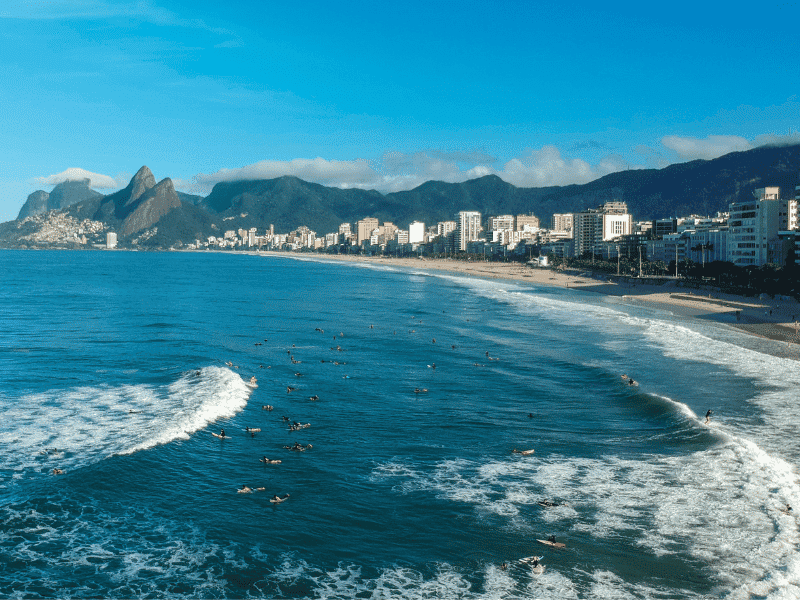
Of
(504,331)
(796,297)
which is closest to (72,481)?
(504,331)

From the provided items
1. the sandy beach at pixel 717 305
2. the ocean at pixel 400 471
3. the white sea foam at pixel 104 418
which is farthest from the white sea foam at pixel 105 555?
the sandy beach at pixel 717 305

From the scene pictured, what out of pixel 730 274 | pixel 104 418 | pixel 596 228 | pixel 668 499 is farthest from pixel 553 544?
pixel 596 228

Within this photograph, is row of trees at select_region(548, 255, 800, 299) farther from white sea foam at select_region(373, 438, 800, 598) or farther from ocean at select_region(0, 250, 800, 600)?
white sea foam at select_region(373, 438, 800, 598)

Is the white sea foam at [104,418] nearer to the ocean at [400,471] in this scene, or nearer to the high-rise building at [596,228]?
the ocean at [400,471]

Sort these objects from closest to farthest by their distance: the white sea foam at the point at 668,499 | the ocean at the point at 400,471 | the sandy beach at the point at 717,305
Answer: the ocean at the point at 400,471
the white sea foam at the point at 668,499
the sandy beach at the point at 717,305

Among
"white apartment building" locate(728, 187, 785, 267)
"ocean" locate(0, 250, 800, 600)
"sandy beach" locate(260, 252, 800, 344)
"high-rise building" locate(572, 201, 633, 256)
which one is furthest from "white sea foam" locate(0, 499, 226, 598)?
"high-rise building" locate(572, 201, 633, 256)

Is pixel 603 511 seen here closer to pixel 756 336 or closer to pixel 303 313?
pixel 756 336
